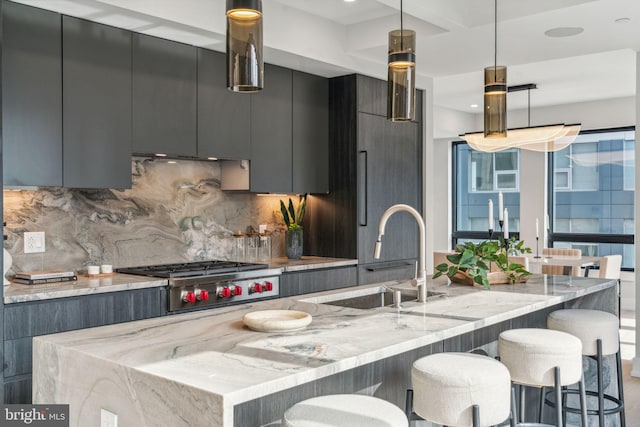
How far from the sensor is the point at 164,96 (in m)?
3.87

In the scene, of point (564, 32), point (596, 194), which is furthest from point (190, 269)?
point (596, 194)

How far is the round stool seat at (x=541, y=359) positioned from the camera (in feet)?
7.99

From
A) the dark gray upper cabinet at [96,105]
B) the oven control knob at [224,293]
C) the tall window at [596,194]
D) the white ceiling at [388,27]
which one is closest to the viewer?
the dark gray upper cabinet at [96,105]

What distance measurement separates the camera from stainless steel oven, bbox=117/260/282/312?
11.8ft

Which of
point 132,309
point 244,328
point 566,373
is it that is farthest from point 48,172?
point 566,373

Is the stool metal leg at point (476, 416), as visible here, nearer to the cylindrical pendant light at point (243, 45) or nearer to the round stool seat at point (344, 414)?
the round stool seat at point (344, 414)

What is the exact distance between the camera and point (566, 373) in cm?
245

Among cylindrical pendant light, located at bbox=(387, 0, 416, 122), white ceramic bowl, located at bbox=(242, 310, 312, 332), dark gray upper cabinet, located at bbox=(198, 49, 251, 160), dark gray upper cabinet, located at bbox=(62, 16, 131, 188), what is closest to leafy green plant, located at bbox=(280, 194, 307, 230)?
dark gray upper cabinet, located at bbox=(198, 49, 251, 160)

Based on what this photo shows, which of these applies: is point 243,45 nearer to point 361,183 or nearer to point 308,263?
point 308,263

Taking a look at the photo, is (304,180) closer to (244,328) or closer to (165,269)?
(165,269)

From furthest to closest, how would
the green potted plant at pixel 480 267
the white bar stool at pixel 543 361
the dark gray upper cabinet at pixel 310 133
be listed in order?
the dark gray upper cabinet at pixel 310 133 → the green potted plant at pixel 480 267 → the white bar stool at pixel 543 361

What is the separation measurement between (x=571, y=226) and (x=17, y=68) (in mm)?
7399

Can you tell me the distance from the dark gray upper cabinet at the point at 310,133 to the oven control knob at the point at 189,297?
1436mm

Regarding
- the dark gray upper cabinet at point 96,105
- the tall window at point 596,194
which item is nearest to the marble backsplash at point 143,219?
the dark gray upper cabinet at point 96,105
